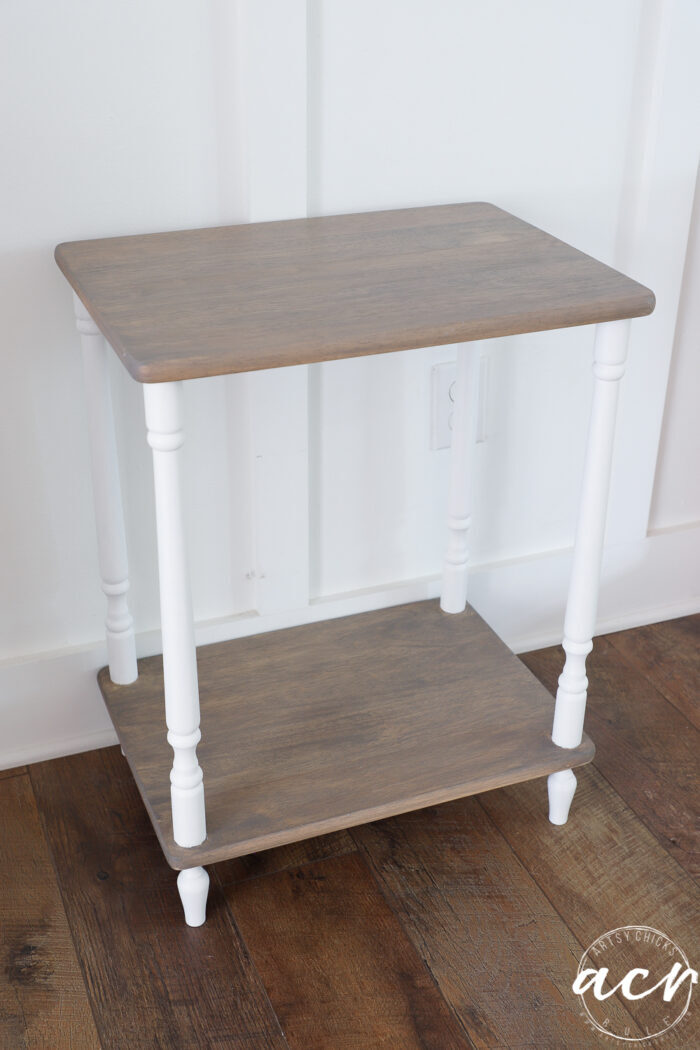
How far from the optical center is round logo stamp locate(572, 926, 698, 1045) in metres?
1.31

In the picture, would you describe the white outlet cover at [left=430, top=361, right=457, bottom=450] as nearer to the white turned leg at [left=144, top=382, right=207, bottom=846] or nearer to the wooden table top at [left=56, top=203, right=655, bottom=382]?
the wooden table top at [left=56, top=203, right=655, bottom=382]

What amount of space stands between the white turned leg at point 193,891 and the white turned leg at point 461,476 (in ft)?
1.94

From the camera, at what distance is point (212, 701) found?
159 centimetres

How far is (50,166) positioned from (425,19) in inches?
20.1

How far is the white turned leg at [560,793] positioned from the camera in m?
1.55

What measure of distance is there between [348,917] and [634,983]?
1.14 ft

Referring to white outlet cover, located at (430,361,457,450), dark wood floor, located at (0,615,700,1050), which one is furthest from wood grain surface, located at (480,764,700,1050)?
white outlet cover, located at (430,361,457,450)

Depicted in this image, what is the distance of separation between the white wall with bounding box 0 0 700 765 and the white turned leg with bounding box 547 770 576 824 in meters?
0.39

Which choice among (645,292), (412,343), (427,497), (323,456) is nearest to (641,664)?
(427,497)

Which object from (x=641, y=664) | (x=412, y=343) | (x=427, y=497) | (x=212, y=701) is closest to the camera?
(x=412, y=343)

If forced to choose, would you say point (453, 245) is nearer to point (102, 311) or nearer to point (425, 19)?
point (425, 19)

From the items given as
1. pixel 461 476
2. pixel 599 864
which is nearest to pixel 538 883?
pixel 599 864

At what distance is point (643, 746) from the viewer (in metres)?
1.74

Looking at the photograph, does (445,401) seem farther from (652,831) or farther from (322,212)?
(652,831)
